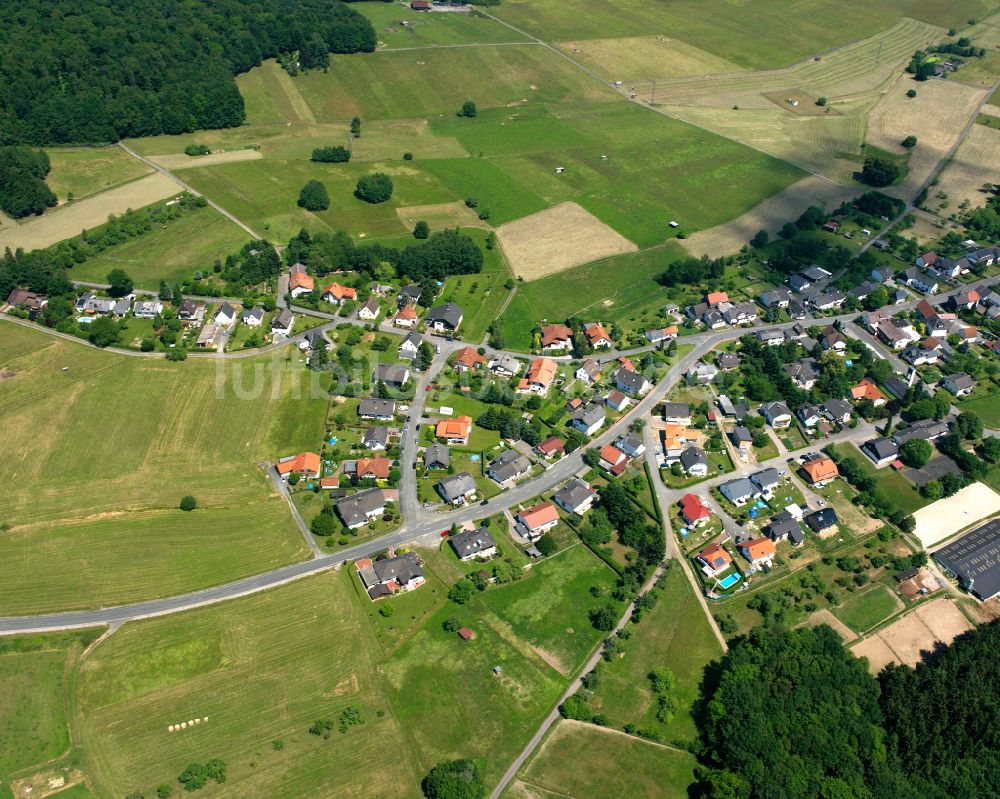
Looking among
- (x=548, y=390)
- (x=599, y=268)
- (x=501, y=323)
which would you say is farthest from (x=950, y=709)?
(x=599, y=268)

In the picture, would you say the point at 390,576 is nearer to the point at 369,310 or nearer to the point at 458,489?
the point at 458,489

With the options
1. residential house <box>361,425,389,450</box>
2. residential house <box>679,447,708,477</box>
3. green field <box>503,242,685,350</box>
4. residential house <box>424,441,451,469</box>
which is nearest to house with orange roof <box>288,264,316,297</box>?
green field <box>503,242,685,350</box>

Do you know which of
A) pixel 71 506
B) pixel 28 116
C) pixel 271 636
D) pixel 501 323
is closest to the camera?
pixel 271 636

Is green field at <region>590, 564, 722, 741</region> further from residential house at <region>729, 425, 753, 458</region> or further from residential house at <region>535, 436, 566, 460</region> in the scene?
residential house at <region>729, 425, 753, 458</region>

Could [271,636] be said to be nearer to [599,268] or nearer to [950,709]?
[950,709]

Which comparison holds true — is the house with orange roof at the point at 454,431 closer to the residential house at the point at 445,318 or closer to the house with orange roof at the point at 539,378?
the house with orange roof at the point at 539,378

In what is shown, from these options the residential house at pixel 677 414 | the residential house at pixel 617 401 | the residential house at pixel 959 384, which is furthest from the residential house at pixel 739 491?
the residential house at pixel 959 384
